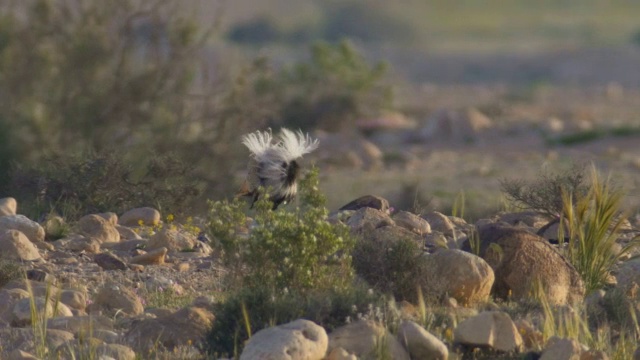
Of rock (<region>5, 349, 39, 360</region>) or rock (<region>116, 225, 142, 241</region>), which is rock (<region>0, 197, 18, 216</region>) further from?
rock (<region>5, 349, 39, 360</region>)

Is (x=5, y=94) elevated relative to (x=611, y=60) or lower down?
elevated

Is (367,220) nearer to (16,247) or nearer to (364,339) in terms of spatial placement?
(16,247)

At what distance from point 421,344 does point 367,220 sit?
2.88 metres

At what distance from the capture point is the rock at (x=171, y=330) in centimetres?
673

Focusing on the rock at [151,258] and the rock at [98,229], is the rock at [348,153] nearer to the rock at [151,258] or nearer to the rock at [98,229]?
the rock at [98,229]

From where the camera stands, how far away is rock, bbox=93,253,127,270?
877cm

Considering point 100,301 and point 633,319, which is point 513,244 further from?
point 100,301

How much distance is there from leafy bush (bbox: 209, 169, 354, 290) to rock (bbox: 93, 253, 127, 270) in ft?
4.57

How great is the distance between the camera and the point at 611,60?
74500 millimetres

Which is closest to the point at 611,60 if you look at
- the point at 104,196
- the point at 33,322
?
the point at 104,196

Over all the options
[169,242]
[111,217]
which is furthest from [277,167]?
[111,217]

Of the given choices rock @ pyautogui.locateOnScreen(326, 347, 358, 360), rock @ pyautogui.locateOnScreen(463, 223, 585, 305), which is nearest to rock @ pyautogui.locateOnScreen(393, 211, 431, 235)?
rock @ pyautogui.locateOnScreen(463, 223, 585, 305)

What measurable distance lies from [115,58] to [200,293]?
30.0ft

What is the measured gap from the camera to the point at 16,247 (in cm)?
877
